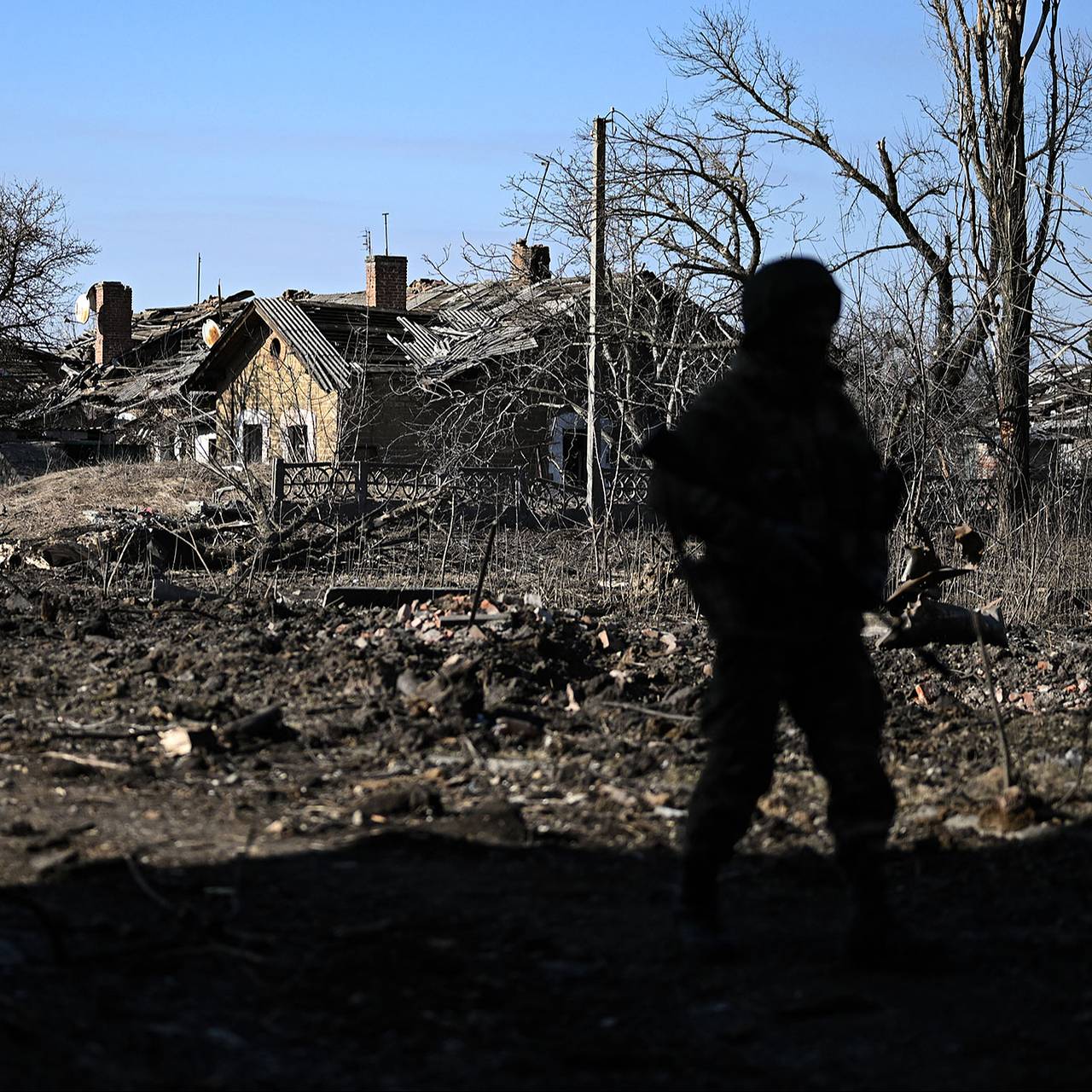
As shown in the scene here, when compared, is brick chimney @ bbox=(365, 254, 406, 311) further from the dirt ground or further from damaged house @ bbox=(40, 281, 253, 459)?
the dirt ground

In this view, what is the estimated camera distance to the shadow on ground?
9.38 ft

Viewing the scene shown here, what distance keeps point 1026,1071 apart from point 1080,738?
13.9ft

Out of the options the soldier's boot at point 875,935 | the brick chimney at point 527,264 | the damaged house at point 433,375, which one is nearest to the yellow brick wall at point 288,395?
the damaged house at point 433,375

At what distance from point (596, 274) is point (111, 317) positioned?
1280 inches

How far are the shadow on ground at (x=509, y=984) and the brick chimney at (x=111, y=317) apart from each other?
45070 millimetres

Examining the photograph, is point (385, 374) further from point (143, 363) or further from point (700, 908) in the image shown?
point (700, 908)

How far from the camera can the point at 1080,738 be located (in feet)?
22.3

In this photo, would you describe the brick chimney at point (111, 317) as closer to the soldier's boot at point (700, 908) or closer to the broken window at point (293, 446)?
the broken window at point (293, 446)

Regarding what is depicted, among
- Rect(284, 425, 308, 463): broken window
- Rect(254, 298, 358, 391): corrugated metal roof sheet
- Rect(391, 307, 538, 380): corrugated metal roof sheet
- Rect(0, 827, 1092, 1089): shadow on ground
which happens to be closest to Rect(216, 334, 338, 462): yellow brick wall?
Rect(254, 298, 358, 391): corrugated metal roof sheet

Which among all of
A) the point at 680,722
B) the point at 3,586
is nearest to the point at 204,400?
the point at 3,586

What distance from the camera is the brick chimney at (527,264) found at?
19.8 metres

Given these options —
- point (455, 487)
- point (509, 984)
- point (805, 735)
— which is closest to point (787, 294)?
point (805, 735)

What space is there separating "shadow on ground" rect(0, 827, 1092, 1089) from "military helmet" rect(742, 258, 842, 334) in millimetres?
1557

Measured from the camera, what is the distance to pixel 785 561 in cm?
341
